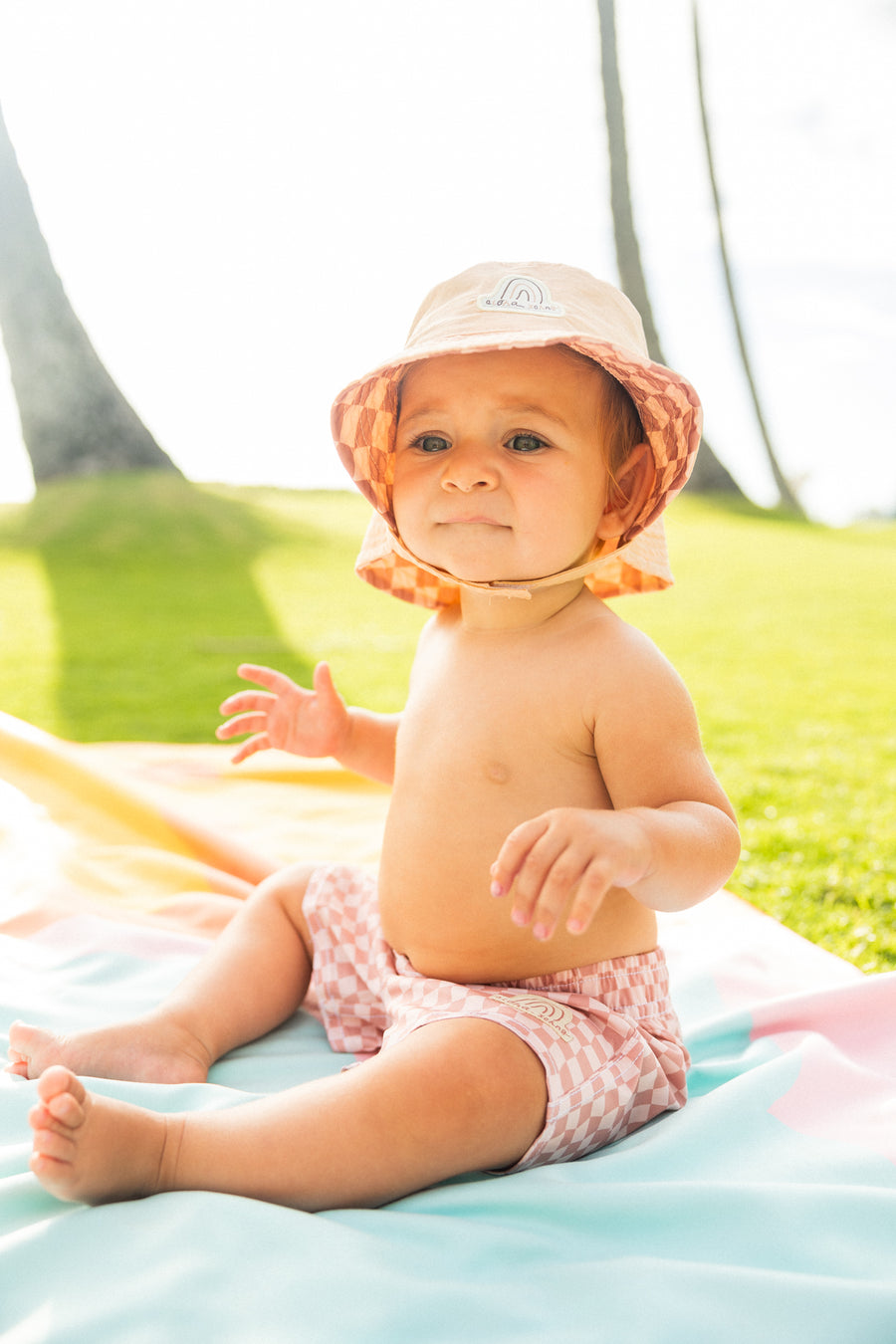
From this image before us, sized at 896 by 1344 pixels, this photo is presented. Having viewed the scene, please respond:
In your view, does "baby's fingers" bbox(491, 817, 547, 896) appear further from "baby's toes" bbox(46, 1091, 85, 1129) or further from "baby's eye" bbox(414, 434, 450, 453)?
"baby's eye" bbox(414, 434, 450, 453)

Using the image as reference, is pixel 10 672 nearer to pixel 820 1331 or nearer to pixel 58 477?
pixel 820 1331

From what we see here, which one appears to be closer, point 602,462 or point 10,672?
point 602,462

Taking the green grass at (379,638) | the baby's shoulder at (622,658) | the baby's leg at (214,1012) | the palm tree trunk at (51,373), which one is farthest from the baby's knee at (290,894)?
the palm tree trunk at (51,373)

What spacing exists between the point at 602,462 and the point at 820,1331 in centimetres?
85

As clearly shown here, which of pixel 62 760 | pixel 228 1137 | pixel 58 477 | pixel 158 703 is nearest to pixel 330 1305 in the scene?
pixel 228 1137

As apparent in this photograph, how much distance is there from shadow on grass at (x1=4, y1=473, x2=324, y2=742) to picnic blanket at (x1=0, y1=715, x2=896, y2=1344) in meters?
1.70

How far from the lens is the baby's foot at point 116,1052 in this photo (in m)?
1.17

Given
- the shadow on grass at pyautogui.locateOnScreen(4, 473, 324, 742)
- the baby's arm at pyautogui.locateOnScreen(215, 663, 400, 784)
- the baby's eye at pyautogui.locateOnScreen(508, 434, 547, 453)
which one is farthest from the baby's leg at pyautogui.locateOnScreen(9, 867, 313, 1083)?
the shadow on grass at pyautogui.locateOnScreen(4, 473, 324, 742)

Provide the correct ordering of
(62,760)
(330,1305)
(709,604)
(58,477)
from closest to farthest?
1. (330,1305)
2. (62,760)
3. (709,604)
4. (58,477)

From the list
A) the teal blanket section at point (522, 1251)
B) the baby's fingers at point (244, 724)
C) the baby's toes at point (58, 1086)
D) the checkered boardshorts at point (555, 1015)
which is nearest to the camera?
the teal blanket section at point (522, 1251)

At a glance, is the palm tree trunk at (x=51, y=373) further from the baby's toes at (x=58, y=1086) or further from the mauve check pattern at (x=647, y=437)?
the baby's toes at (x=58, y=1086)

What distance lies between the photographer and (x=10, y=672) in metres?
3.74

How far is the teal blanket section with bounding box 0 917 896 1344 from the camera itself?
809 mm

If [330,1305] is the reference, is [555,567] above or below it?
above
